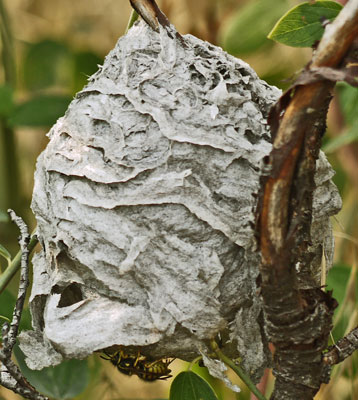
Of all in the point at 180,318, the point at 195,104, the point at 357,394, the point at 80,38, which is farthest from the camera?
the point at 80,38

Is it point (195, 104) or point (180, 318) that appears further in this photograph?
point (195, 104)

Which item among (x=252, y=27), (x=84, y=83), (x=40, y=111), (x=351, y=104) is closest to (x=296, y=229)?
(x=351, y=104)

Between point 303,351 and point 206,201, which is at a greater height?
point 206,201

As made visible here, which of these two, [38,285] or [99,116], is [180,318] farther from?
[99,116]

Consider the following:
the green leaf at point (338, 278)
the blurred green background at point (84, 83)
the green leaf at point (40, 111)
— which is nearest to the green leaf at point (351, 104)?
the blurred green background at point (84, 83)

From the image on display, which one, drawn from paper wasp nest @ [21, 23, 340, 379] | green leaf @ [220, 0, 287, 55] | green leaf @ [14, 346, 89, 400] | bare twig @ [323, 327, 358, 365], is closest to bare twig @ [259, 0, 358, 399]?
bare twig @ [323, 327, 358, 365]

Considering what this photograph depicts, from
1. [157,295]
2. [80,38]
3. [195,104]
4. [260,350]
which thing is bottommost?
[260,350]

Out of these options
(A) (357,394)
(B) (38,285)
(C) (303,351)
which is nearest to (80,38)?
(A) (357,394)
